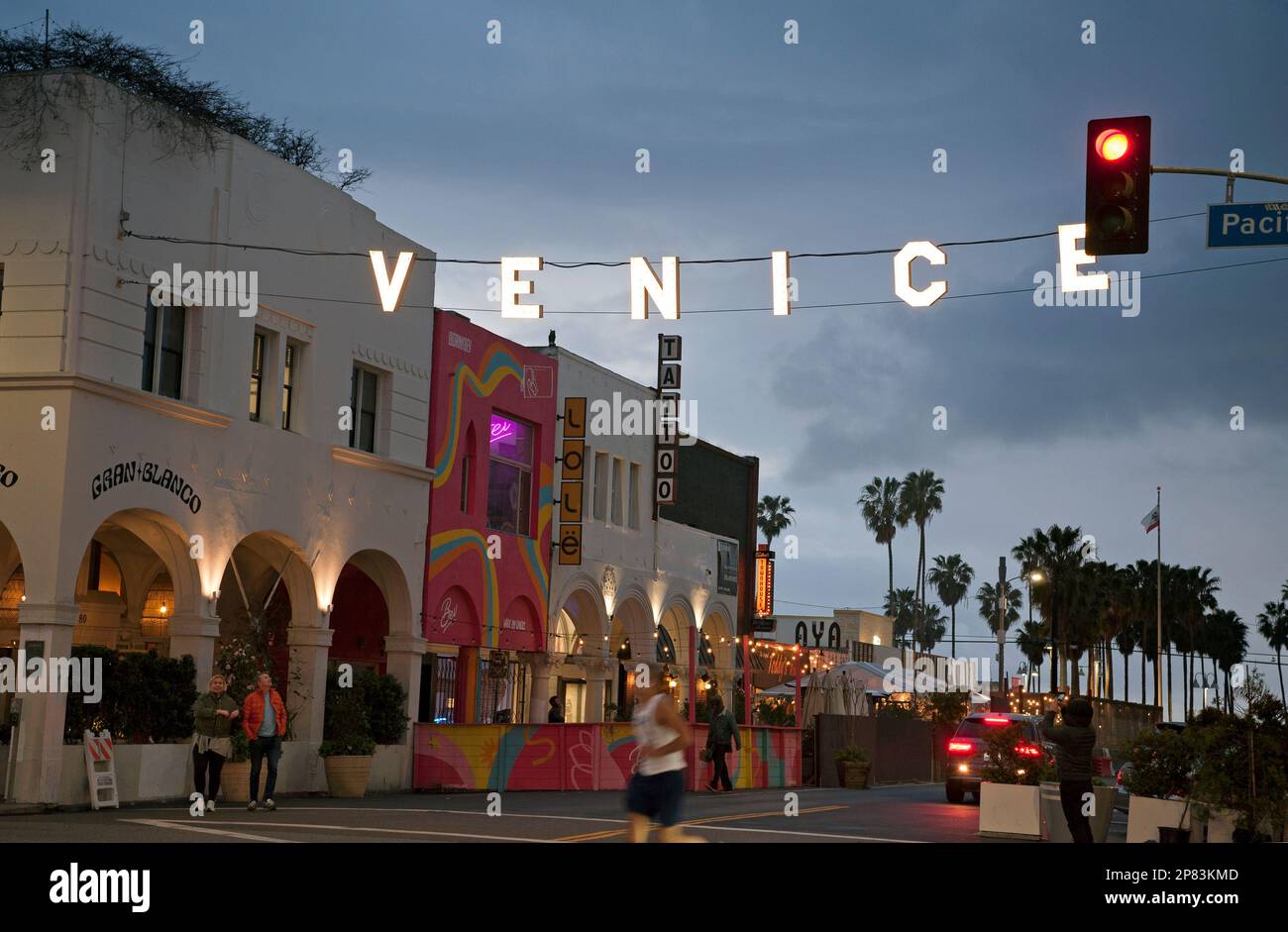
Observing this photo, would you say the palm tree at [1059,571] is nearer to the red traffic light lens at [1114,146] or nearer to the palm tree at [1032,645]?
the palm tree at [1032,645]

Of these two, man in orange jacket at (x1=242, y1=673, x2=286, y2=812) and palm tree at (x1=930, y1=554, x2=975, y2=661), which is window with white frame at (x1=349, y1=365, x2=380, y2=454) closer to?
man in orange jacket at (x1=242, y1=673, x2=286, y2=812)

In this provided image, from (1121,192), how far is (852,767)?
24619 millimetres

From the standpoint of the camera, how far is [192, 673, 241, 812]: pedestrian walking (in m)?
21.7

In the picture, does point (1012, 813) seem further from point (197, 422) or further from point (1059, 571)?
point (1059, 571)

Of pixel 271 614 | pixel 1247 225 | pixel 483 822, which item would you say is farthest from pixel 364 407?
pixel 1247 225

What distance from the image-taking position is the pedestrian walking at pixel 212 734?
21719 millimetres

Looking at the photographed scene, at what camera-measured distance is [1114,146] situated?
1462cm

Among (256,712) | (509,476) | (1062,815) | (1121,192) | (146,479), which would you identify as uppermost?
(1121,192)

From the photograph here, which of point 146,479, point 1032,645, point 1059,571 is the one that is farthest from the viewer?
point 1032,645

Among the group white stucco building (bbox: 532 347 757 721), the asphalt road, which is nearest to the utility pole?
white stucco building (bbox: 532 347 757 721)

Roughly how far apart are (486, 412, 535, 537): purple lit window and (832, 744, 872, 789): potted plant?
9.10 meters

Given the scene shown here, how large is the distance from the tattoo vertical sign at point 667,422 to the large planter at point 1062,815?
21.5 meters
